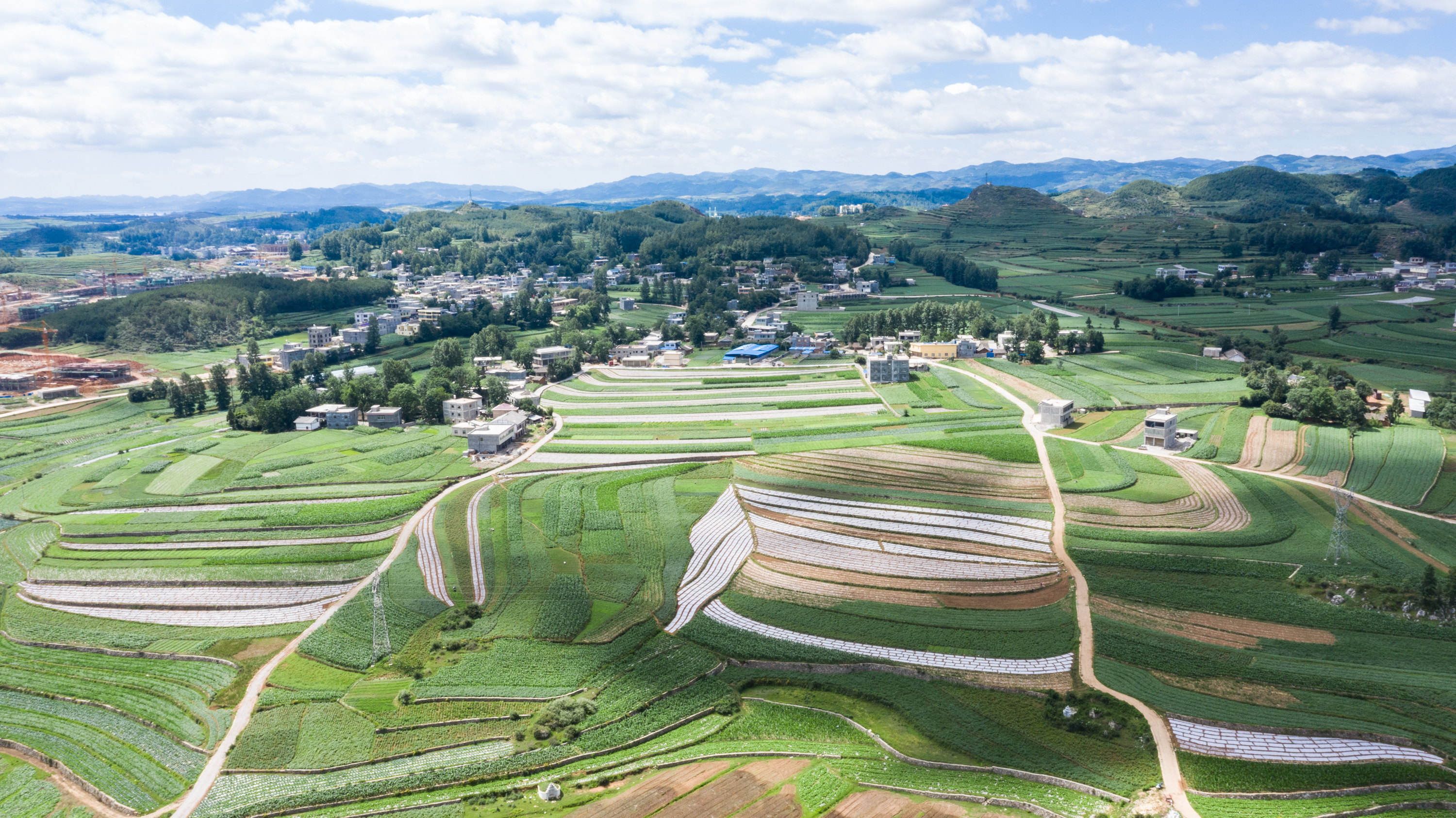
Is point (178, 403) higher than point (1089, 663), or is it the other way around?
point (178, 403)

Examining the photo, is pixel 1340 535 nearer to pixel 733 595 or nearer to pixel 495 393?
pixel 733 595

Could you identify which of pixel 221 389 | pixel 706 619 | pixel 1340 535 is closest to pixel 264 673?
pixel 706 619

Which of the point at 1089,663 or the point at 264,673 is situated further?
the point at 264,673

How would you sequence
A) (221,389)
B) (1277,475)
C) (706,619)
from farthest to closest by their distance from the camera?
(221,389) → (1277,475) → (706,619)

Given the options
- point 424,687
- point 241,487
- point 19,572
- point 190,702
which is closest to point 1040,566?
point 424,687

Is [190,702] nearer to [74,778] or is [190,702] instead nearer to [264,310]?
[74,778]

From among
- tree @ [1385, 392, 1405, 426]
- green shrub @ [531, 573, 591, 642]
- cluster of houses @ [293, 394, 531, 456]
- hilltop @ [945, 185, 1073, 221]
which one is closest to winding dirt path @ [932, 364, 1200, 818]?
green shrub @ [531, 573, 591, 642]

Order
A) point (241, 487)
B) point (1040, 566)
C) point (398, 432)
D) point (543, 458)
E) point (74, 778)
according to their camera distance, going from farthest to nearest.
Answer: point (398, 432)
point (543, 458)
point (241, 487)
point (1040, 566)
point (74, 778)
